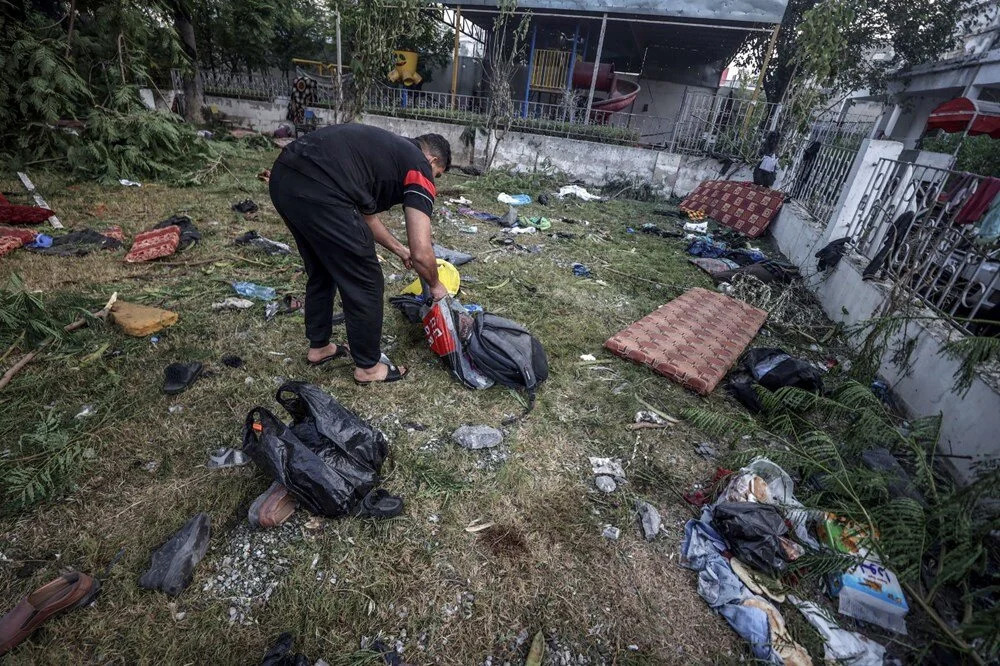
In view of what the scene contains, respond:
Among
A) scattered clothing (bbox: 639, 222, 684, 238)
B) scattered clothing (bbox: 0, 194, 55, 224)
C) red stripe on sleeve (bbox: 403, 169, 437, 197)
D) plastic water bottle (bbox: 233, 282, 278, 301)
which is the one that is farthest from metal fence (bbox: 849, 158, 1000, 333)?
scattered clothing (bbox: 0, 194, 55, 224)

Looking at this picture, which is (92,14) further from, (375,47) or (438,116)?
(438,116)

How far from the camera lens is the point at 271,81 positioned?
37.7 feet

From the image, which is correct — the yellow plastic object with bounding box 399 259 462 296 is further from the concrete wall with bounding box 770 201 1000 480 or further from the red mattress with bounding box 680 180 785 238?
the red mattress with bounding box 680 180 785 238

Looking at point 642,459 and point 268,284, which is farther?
point 268,284

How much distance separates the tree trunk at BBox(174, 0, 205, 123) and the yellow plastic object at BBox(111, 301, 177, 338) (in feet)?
25.5

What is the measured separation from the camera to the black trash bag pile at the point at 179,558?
1548 millimetres

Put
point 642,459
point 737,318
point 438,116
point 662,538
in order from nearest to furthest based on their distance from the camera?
1. point 662,538
2. point 642,459
3. point 737,318
4. point 438,116

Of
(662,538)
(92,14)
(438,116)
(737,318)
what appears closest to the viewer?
(662,538)

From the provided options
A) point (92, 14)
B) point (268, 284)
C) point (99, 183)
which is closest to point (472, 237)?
point (268, 284)

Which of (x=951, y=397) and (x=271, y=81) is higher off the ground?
(x=271, y=81)

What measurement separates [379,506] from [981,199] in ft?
15.4

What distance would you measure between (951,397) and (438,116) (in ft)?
33.9

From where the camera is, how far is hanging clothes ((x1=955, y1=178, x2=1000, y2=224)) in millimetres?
3262

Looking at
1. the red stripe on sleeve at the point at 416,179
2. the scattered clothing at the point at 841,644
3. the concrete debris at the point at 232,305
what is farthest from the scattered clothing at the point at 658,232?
the scattered clothing at the point at 841,644
